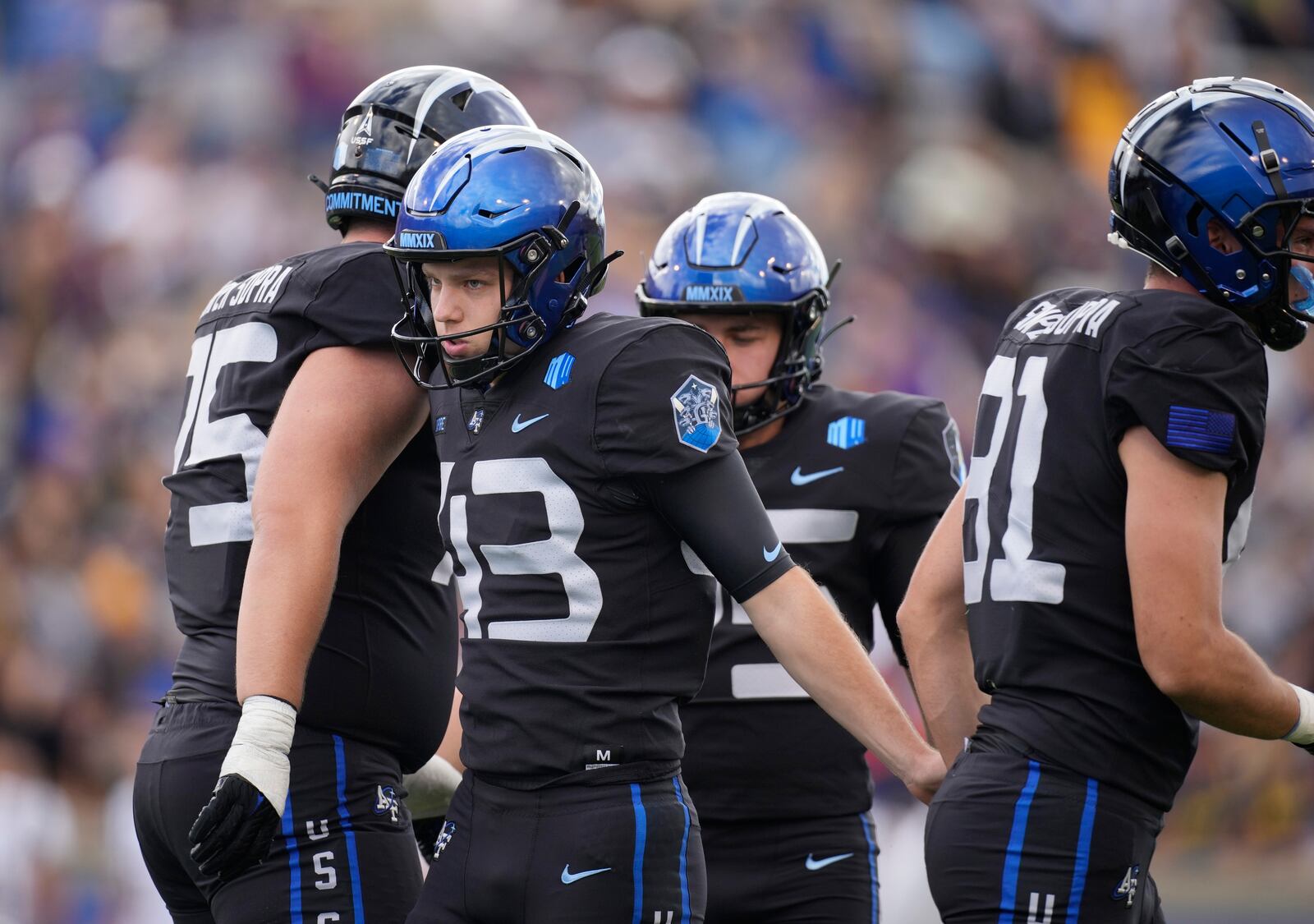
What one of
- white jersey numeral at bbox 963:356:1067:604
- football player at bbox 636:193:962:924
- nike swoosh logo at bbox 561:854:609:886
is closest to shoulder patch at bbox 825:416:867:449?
football player at bbox 636:193:962:924

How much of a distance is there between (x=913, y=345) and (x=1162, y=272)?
6.76 metres

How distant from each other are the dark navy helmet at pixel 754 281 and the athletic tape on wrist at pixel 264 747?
148 cm

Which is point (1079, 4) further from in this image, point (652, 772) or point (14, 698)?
point (652, 772)

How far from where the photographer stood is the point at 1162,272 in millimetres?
3041

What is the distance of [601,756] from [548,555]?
0.37 m

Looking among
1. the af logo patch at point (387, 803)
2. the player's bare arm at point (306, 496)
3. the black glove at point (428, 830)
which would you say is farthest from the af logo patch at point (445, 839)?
the black glove at point (428, 830)

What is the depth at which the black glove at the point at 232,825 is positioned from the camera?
2.97 metres

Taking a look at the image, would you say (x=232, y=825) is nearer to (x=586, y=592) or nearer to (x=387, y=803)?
(x=387, y=803)

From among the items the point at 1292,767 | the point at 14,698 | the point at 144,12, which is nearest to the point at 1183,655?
the point at 1292,767

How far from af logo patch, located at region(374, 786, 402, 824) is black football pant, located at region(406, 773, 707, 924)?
1.15 feet

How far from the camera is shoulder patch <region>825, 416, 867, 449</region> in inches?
165

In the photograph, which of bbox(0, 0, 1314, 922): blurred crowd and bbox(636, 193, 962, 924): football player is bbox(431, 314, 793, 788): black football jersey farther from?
bbox(0, 0, 1314, 922): blurred crowd

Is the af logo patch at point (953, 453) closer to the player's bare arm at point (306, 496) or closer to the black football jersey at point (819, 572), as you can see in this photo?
the black football jersey at point (819, 572)

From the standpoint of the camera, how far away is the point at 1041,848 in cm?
282
